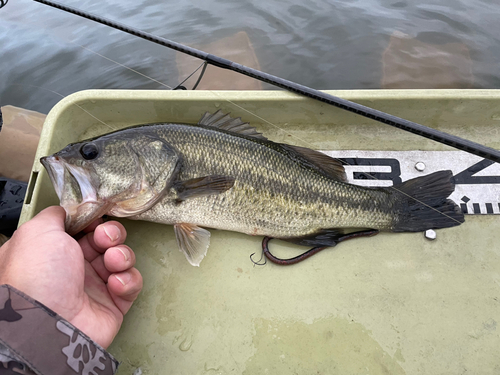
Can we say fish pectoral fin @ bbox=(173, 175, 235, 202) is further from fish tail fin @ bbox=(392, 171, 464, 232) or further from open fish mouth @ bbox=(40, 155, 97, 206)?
fish tail fin @ bbox=(392, 171, 464, 232)

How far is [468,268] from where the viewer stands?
1.96 meters

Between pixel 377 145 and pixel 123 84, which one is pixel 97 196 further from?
pixel 123 84

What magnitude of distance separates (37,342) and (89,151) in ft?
3.45

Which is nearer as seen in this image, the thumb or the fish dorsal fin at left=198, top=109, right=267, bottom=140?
the thumb

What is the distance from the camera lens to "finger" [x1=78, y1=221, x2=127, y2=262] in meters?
1.73

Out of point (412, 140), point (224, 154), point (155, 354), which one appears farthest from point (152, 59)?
point (155, 354)

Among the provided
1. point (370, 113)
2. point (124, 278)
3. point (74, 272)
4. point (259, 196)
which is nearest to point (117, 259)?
point (124, 278)

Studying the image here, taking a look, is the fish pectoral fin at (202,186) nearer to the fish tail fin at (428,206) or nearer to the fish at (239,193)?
the fish at (239,193)

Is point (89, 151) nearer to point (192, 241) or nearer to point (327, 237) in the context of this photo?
point (192, 241)

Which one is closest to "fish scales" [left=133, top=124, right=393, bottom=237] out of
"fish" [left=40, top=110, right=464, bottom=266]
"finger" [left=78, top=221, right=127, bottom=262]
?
"fish" [left=40, top=110, right=464, bottom=266]

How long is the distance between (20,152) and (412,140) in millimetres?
3381

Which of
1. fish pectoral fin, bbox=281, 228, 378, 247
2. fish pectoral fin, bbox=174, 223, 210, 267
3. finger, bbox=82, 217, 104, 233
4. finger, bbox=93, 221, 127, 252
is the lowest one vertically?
fish pectoral fin, bbox=281, 228, 378, 247

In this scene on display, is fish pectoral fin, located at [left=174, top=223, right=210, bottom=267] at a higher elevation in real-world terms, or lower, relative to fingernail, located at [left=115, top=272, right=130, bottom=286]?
lower

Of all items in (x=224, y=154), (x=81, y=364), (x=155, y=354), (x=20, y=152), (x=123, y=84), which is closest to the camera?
(x=81, y=364)
